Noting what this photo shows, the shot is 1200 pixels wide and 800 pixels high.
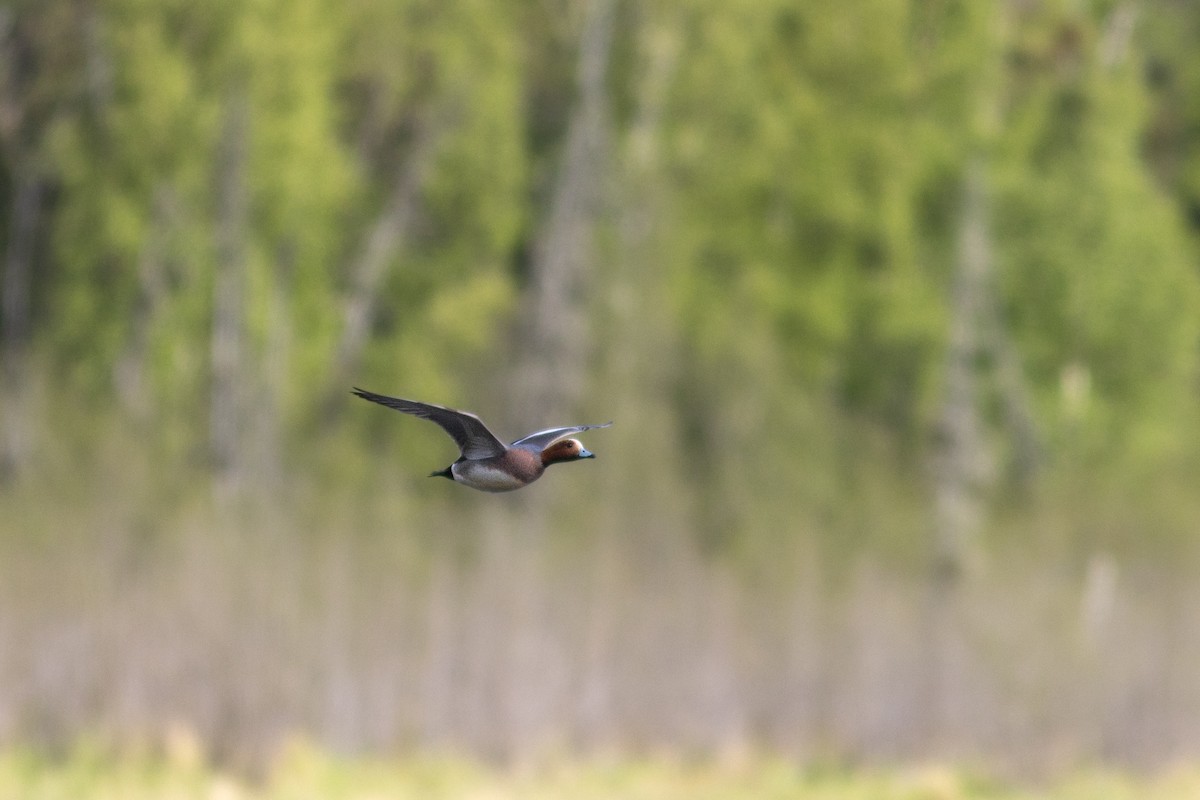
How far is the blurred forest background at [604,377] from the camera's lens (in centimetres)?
1920

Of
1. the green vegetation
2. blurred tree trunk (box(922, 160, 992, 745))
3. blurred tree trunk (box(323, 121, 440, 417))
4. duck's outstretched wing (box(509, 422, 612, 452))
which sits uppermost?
blurred tree trunk (box(323, 121, 440, 417))

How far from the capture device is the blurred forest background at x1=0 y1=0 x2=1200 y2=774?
19203 mm

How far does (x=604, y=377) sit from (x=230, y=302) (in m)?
4.10

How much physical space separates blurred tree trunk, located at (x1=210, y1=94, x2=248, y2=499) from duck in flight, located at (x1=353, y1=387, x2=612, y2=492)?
65.6 ft

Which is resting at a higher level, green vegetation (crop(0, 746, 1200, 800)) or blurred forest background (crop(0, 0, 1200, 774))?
blurred forest background (crop(0, 0, 1200, 774))

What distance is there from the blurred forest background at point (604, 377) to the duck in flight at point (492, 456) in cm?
1204

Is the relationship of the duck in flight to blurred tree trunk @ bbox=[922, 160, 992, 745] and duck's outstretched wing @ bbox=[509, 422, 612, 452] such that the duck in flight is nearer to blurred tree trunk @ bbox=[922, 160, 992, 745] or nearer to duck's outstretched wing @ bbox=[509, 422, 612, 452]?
duck's outstretched wing @ bbox=[509, 422, 612, 452]

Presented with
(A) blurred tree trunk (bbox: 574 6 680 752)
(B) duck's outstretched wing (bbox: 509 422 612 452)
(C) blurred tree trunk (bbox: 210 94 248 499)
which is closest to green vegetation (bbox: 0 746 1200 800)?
(A) blurred tree trunk (bbox: 574 6 680 752)

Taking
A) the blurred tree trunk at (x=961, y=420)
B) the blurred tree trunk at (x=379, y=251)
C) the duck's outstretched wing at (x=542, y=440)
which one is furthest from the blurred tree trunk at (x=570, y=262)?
the duck's outstretched wing at (x=542, y=440)

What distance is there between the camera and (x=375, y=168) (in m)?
36.0

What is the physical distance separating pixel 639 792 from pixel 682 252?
38.6ft

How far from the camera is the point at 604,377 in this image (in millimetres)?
28375

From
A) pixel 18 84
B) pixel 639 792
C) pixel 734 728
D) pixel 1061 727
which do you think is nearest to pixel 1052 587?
pixel 1061 727

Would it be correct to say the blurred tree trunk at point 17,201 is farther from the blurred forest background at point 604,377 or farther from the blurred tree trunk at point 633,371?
the blurred tree trunk at point 633,371
